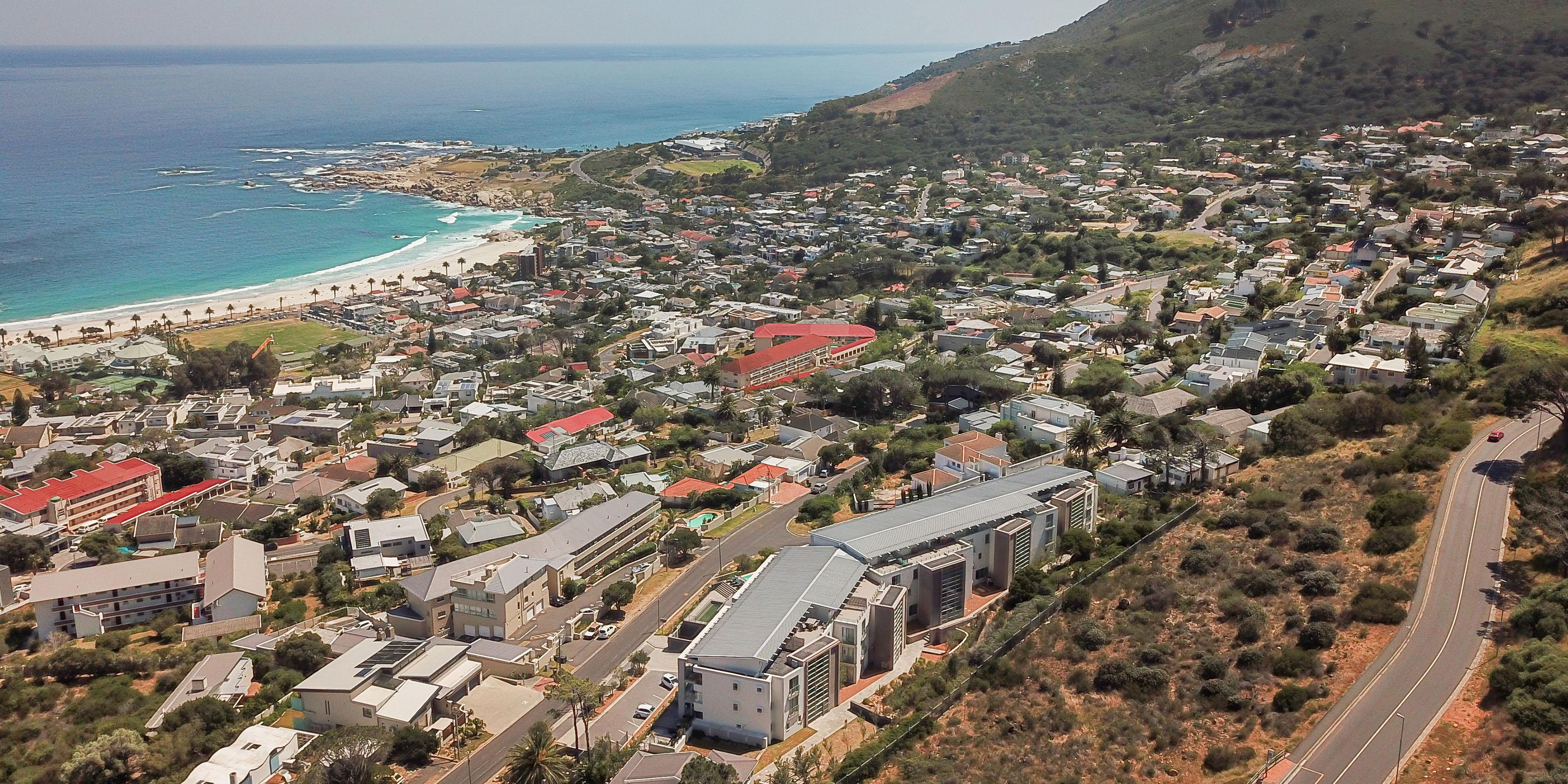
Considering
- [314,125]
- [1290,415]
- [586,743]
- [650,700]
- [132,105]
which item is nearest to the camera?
[586,743]

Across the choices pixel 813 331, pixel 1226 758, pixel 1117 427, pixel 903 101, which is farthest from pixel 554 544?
pixel 903 101

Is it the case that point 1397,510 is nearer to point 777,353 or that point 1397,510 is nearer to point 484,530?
point 484,530

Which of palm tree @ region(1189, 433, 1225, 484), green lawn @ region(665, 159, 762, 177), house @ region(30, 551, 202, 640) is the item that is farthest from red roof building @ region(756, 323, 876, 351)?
green lawn @ region(665, 159, 762, 177)

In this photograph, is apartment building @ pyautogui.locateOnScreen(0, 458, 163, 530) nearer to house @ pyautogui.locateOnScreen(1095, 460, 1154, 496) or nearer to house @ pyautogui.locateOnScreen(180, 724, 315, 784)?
house @ pyautogui.locateOnScreen(180, 724, 315, 784)

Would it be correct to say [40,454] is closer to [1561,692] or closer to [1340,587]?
[1340,587]

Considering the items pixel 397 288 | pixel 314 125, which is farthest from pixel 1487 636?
pixel 314 125

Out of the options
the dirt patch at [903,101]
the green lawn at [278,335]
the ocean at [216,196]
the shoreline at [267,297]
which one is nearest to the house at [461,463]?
the green lawn at [278,335]
